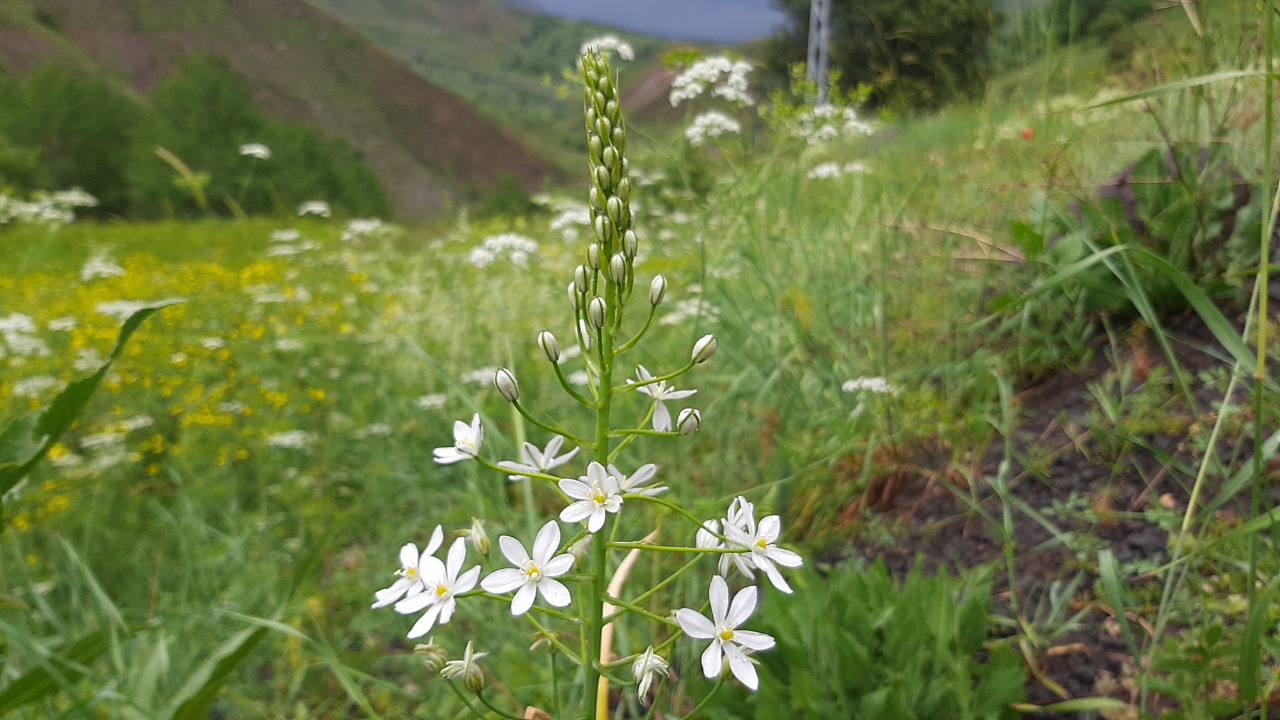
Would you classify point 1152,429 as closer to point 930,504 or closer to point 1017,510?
point 1017,510

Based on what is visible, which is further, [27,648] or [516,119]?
[516,119]

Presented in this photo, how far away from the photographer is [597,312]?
2.85 ft

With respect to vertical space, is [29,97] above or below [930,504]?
above

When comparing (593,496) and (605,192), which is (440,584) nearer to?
(593,496)

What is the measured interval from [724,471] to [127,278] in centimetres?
734

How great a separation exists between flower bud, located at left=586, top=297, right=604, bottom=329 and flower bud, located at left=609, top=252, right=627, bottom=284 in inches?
1.7

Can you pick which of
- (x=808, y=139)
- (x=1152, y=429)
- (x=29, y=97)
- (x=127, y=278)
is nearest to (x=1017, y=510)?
(x=1152, y=429)

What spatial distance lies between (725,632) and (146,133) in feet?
108

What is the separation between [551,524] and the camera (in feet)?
2.80

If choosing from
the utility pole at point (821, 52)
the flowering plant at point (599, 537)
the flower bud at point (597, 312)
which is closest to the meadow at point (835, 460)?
the flowering plant at point (599, 537)

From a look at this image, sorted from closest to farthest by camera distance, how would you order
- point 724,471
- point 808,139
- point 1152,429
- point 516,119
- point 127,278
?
1. point 1152,429
2. point 724,471
3. point 808,139
4. point 127,278
5. point 516,119

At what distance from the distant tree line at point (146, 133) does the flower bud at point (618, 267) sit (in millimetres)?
24386

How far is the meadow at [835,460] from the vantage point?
1524 millimetres

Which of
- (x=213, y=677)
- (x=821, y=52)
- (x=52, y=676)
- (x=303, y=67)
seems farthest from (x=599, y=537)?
(x=303, y=67)
